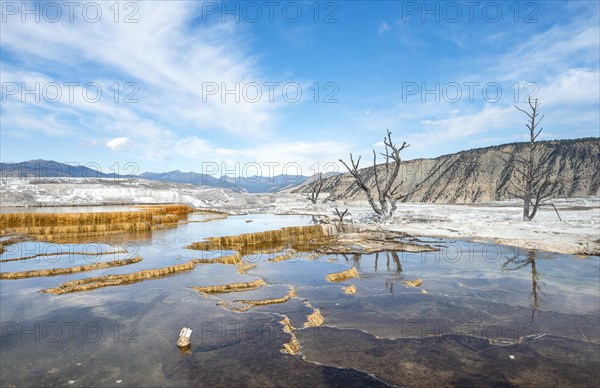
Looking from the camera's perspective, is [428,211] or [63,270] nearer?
[63,270]

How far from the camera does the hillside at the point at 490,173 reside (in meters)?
66.4

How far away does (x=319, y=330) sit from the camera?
229 inches

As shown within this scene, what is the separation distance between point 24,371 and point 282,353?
321cm

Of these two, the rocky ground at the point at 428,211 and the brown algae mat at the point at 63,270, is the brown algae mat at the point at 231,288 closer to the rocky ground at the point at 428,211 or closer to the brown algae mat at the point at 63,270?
the brown algae mat at the point at 63,270

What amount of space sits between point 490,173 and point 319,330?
8207 centimetres

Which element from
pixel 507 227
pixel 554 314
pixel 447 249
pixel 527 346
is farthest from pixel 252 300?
pixel 507 227

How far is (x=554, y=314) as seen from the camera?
254 inches

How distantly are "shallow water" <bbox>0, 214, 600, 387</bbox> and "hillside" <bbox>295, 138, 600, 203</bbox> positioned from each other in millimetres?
54906

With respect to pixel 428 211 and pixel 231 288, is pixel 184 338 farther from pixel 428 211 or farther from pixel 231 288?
pixel 428 211

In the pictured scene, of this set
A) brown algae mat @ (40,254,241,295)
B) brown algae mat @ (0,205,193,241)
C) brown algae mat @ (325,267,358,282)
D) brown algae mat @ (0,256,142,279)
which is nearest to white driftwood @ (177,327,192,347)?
brown algae mat @ (40,254,241,295)

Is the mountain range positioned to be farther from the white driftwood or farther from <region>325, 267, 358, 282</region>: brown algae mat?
the white driftwood

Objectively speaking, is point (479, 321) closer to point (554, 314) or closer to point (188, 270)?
point (554, 314)

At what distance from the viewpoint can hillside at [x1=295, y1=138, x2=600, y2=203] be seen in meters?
66.4

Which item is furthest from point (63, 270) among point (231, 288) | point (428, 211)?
point (428, 211)
